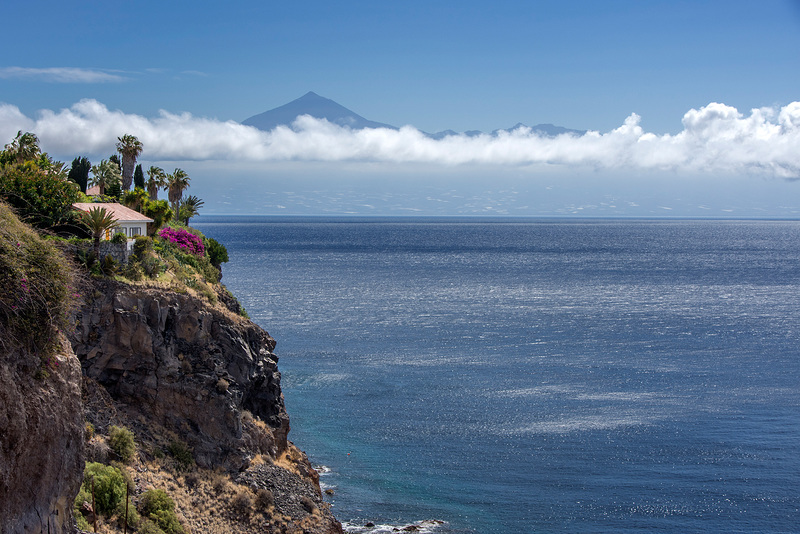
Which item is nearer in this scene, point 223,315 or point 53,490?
point 53,490

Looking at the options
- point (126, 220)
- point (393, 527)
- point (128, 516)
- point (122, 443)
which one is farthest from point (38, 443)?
point (126, 220)

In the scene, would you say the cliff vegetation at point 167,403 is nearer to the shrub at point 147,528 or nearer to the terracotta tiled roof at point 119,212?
the shrub at point 147,528

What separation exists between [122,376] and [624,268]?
17416 cm

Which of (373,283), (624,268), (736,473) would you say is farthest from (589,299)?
(736,473)

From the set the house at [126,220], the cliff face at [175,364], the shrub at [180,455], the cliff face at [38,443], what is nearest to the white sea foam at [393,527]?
the cliff face at [175,364]

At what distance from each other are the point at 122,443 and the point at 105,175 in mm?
62794

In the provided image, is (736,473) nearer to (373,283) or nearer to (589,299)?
(589,299)

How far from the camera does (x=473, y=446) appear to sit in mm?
58375

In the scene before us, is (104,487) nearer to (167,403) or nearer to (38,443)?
(167,403)

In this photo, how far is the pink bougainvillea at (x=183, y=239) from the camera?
62625 mm

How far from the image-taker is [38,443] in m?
15.5

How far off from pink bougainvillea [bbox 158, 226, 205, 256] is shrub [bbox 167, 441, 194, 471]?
24.1m

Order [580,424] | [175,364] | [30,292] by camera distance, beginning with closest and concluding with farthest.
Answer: [30,292]
[175,364]
[580,424]

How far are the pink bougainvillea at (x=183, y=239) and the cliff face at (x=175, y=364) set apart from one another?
18.9 metres
